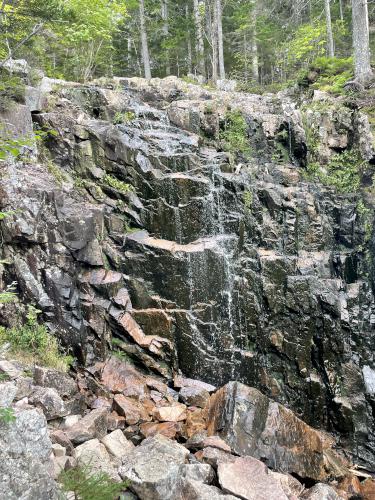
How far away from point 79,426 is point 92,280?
13.2 ft

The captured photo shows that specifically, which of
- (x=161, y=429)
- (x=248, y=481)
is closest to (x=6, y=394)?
(x=248, y=481)

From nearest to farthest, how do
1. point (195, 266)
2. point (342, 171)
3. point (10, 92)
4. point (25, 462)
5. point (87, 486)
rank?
1. point (25, 462)
2. point (87, 486)
3. point (10, 92)
4. point (195, 266)
5. point (342, 171)

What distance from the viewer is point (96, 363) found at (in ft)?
30.1

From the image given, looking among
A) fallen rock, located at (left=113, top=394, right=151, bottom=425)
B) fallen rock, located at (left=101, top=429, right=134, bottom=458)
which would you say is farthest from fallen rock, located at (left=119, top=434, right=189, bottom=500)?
fallen rock, located at (left=113, top=394, right=151, bottom=425)

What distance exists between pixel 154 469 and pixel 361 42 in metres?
17.3

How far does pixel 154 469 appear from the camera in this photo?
5.41 metres

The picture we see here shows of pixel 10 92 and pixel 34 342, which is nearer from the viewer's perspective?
pixel 34 342

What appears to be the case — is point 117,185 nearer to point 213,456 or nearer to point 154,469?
point 213,456

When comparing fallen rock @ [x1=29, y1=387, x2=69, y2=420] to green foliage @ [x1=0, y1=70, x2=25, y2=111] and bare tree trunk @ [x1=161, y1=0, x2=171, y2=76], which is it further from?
bare tree trunk @ [x1=161, y1=0, x2=171, y2=76]

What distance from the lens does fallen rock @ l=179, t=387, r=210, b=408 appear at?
8.84 metres

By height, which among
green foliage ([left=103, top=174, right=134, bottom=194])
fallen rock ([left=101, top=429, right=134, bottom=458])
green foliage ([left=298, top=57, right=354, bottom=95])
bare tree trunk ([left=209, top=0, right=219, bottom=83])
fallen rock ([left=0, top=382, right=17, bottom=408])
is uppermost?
bare tree trunk ([left=209, top=0, right=219, bottom=83])

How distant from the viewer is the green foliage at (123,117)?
12.8 meters

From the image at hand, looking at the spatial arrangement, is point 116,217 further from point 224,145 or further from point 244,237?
point 224,145

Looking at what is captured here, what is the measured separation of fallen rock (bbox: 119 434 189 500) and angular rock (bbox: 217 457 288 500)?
0.71m
